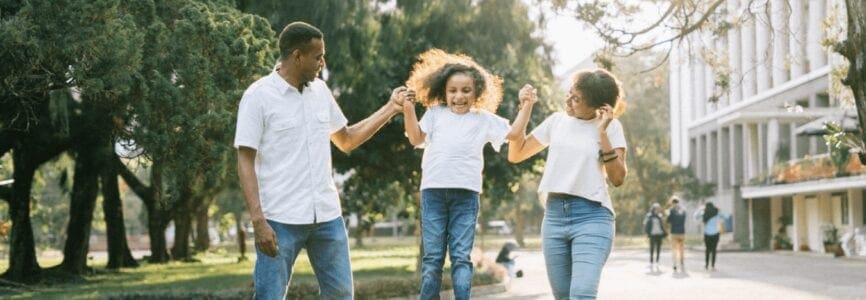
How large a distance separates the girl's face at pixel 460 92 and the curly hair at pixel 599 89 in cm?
62

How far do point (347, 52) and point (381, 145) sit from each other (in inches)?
265

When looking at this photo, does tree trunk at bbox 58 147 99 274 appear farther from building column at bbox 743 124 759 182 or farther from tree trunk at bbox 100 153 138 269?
building column at bbox 743 124 759 182

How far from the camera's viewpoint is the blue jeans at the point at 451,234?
6.59 meters

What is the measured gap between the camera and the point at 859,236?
37250 millimetres

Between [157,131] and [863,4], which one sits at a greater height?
[863,4]

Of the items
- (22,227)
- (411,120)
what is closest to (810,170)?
(22,227)

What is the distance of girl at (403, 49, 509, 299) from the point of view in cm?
660

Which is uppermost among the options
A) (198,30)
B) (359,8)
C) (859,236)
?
(359,8)

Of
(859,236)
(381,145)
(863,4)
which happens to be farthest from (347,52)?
(859,236)

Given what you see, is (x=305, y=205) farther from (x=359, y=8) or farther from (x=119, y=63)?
(x=359, y=8)

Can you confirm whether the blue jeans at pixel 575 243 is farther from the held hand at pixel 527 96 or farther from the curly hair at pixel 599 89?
the held hand at pixel 527 96

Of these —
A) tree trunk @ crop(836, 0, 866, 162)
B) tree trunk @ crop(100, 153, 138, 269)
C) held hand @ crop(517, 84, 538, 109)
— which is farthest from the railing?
held hand @ crop(517, 84, 538, 109)

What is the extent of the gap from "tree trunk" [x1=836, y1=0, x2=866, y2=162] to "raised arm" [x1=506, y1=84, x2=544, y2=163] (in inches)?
280

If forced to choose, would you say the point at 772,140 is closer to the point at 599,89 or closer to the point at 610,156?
the point at 599,89
